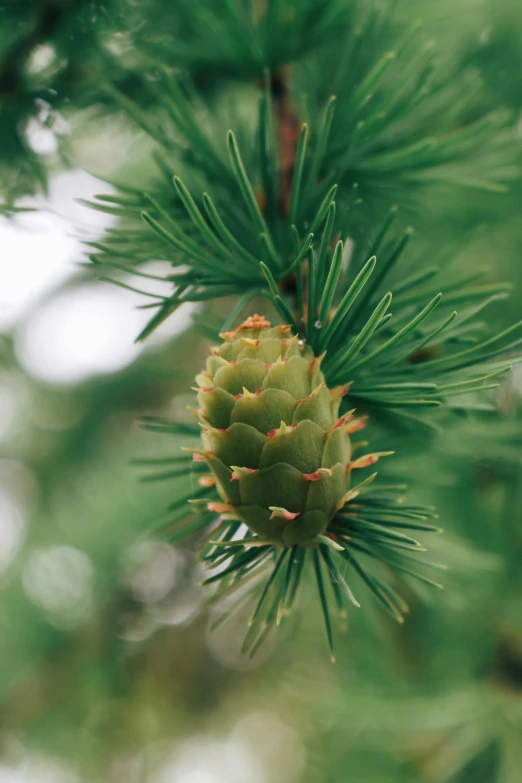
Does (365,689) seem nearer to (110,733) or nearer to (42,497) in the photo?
(110,733)

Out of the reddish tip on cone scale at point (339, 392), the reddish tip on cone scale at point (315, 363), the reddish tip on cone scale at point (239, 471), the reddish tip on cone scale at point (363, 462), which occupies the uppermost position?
the reddish tip on cone scale at point (315, 363)

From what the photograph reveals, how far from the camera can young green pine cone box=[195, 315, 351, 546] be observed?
0.22 meters

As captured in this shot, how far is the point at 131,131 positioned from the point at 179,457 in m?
0.23

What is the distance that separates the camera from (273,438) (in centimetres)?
22

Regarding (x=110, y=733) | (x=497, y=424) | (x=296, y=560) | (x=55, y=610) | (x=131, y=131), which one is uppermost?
(x=131, y=131)

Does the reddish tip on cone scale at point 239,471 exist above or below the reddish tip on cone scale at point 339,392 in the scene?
below

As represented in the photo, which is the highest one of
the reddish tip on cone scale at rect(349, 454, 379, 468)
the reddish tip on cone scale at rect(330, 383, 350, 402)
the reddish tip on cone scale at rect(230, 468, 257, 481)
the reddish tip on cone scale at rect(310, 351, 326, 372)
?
the reddish tip on cone scale at rect(310, 351, 326, 372)

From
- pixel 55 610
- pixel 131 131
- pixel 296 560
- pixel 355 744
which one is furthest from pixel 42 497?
pixel 296 560

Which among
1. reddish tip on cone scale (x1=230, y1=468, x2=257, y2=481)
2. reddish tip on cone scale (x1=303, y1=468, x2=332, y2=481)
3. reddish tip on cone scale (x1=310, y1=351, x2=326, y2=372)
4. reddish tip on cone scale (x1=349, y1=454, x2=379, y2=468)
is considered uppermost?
reddish tip on cone scale (x1=310, y1=351, x2=326, y2=372)

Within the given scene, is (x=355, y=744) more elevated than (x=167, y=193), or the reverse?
(x=167, y=193)

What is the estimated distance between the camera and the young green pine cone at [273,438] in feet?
0.72

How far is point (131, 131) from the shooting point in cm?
42

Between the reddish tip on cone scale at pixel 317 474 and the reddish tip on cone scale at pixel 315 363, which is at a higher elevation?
the reddish tip on cone scale at pixel 315 363

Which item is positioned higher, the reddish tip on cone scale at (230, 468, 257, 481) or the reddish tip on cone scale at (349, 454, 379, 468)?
the reddish tip on cone scale at (349, 454, 379, 468)
